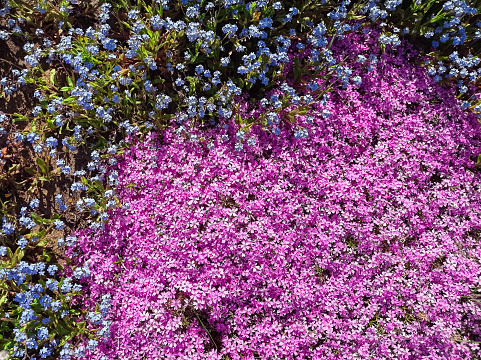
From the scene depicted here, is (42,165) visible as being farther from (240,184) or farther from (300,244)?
(300,244)

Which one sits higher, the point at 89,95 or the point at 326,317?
the point at 89,95

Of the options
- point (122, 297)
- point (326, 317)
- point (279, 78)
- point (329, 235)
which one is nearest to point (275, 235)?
point (329, 235)

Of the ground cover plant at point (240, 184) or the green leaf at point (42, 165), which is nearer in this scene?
the ground cover plant at point (240, 184)

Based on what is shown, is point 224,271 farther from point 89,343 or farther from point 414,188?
point 414,188

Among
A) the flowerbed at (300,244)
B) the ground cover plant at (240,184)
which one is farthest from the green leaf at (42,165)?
the flowerbed at (300,244)

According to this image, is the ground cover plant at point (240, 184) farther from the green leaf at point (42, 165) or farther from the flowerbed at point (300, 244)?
the green leaf at point (42, 165)

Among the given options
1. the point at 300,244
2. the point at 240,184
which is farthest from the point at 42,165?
the point at 300,244
